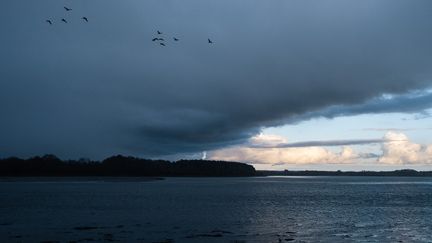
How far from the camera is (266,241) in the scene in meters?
37.4

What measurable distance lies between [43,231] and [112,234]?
21.9 feet

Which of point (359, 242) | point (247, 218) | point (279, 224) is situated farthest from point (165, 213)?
point (359, 242)

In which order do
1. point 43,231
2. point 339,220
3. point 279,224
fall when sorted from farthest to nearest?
point 339,220
point 279,224
point 43,231

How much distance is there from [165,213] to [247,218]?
11.2m

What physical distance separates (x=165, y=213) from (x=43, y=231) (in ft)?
66.8

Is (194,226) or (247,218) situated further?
(247,218)

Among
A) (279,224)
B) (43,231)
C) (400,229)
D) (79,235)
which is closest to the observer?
(79,235)

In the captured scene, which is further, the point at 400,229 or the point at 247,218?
the point at 247,218

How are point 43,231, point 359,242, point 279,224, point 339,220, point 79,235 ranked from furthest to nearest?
point 339,220
point 279,224
point 43,231
point 79,235
point 359,242

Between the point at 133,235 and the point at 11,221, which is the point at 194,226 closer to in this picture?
the point at 133,235

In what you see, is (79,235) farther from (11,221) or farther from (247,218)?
(247,218)

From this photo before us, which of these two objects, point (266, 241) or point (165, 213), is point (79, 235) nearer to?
point (266, 241)

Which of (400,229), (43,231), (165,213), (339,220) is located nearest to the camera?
(43,231)

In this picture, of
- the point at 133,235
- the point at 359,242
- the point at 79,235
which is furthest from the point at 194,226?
the point at 359,242
